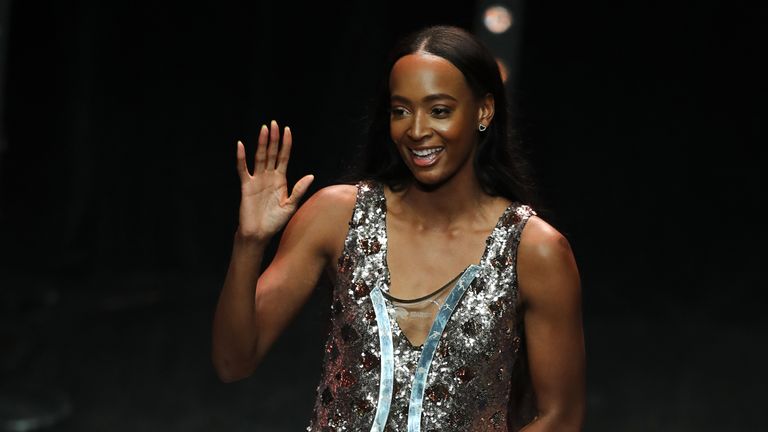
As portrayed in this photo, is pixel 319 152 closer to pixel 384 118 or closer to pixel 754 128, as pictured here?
pixel 754 128

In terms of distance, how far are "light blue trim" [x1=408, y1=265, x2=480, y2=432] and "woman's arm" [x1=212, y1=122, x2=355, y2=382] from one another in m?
0.24

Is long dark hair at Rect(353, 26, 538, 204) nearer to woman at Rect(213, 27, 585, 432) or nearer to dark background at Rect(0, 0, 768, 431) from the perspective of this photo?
woman at Rect(213, 27, 585, 432)

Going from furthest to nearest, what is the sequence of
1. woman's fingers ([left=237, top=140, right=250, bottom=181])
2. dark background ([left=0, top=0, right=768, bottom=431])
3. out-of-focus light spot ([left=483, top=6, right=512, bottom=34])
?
1. dark background ([left=0, top=0, right=768, bottom=431])
2. out-of-focus light spot ([left=483, top=6, right=512, bottom=34])
3. woman's fingers ([left=237, top=140, right=250, bottom=181])

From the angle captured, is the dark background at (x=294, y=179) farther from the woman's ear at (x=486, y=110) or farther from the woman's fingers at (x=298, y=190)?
the woman's fingers at (x=298, y=190)

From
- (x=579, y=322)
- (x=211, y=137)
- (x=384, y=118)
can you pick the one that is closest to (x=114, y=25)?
(x=211, y=137)

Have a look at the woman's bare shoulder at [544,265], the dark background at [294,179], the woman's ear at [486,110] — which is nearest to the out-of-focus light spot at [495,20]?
the dark background at [294,179]

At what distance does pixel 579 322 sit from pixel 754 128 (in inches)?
81.0

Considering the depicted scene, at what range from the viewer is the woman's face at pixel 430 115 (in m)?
2.66

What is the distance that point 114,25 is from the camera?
4527mm

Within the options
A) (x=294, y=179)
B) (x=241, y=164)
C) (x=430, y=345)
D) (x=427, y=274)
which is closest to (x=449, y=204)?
(x=427, y=274)

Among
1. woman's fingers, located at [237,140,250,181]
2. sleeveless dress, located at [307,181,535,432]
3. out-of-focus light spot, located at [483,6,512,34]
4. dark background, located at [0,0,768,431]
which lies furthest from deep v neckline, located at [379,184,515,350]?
dark background, located at [0,0,768,431]

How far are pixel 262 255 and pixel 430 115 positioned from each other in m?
0.39

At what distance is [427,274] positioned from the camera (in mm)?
2736

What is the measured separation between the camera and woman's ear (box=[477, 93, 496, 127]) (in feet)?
9.02
